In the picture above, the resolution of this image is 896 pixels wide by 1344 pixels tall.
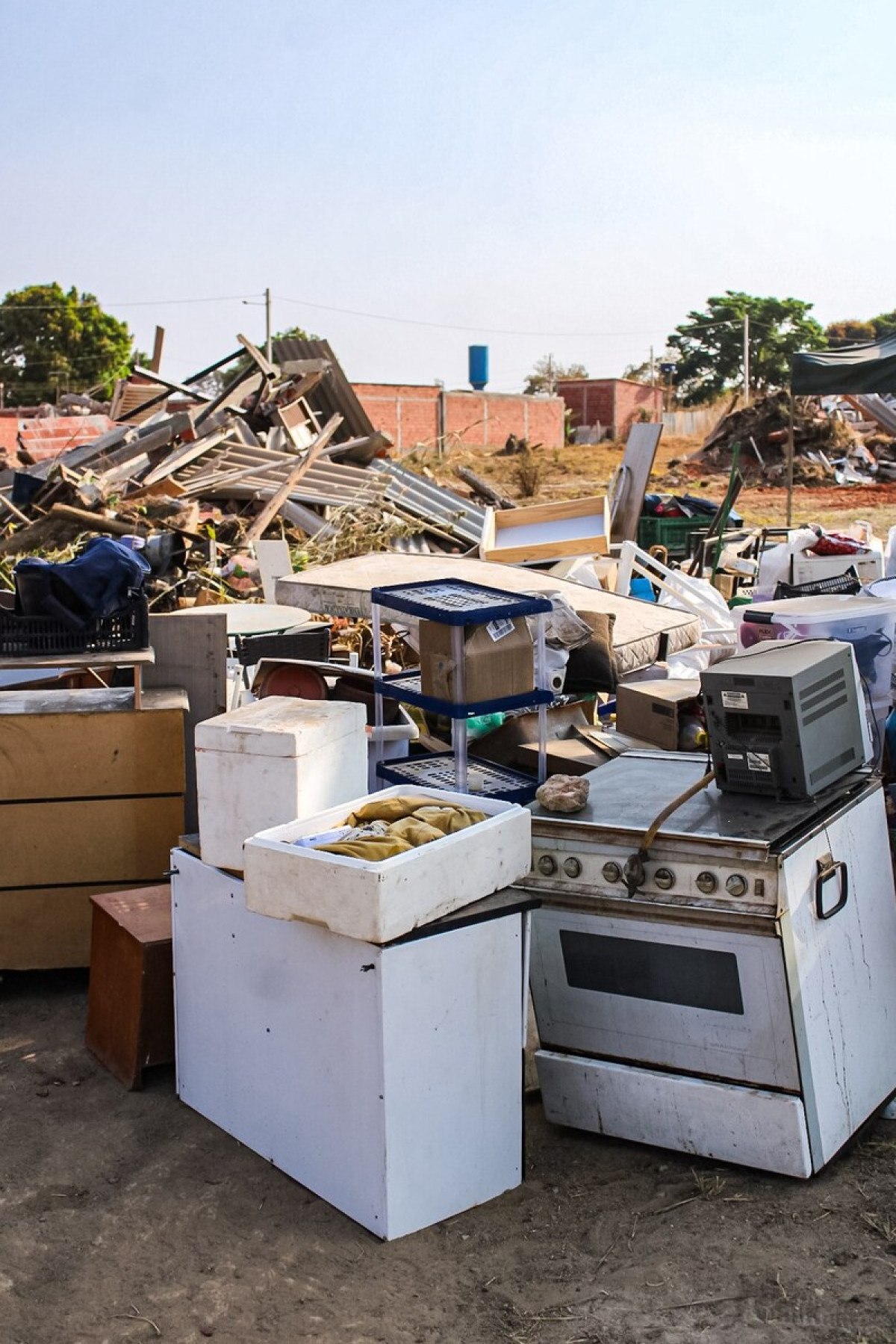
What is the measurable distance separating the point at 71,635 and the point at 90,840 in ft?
2.36

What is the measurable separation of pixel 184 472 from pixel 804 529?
26.3ft

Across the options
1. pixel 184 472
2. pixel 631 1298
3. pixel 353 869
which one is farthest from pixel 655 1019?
pixel 184 472

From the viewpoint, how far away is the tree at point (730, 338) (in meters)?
46.2

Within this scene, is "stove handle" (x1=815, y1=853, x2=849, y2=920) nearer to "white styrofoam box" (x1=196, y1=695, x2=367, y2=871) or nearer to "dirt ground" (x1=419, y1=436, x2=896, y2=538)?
"white styrofoam box" (x1=196, y1=695, x2=367, y2=871)

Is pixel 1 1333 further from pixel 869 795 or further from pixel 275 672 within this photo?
pixel 275 672

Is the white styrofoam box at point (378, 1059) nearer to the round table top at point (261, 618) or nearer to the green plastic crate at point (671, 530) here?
the round table top at point (261, 618)

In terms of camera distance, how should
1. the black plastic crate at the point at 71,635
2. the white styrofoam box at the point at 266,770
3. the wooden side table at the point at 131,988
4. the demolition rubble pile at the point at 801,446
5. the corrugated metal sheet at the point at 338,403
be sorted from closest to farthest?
the white styrofoam box at the point at 266,770
the wooden side table at the point at 131,988
the black plastic crate at the point at 71,635
the corrugated metal sheet at the point at 338,403
the demolition rubble pile at the point at 801,446

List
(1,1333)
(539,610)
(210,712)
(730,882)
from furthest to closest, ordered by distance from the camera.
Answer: (210,712) → (539,610) → (730,882) → (1,1333)

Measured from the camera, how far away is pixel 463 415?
107 feet

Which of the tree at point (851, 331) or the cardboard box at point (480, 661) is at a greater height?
the tree at point (851, 331)

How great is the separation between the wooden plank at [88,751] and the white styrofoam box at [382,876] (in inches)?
50.1

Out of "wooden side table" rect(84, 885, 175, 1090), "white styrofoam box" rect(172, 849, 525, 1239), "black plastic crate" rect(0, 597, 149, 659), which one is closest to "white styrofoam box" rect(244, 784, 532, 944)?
"white styrofoam box" rect(172, 849, 525, 1239)

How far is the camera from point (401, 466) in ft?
52.1

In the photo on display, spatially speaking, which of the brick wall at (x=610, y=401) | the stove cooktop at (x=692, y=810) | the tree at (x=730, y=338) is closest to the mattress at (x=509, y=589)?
the stove cooktop at (x=692, y=810)
